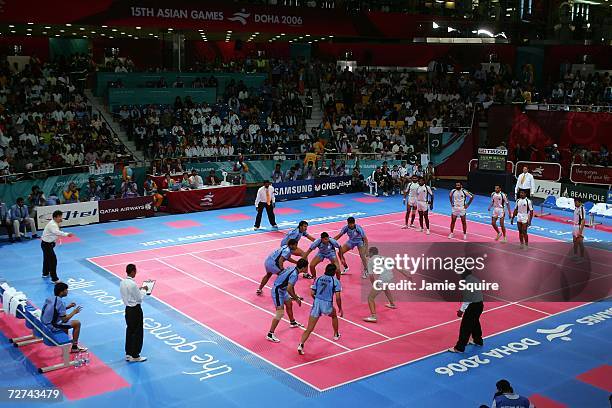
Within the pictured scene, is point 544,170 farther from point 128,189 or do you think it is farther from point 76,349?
point 76,349

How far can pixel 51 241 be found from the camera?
1805 cm

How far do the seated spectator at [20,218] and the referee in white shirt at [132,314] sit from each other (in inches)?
446

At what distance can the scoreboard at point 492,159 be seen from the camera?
32.4 meters

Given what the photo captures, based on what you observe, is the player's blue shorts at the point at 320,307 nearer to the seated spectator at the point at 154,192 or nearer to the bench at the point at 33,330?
the bench at the point at 33,330

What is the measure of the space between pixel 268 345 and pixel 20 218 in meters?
12.6

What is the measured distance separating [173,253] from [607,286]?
Answer: 12.6 meters

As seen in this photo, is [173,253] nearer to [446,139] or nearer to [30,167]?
[30,167]

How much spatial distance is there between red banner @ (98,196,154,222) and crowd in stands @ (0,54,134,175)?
11.9 ft

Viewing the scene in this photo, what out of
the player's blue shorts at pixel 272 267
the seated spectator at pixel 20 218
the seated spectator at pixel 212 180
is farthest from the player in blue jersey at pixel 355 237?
the seated spectator at pixel 212 180

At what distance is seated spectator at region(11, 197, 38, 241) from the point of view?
2294cm

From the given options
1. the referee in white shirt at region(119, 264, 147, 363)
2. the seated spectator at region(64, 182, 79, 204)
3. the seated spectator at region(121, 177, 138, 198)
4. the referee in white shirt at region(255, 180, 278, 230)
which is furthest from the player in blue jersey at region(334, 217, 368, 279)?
the seated spectator at region(64, 182, 79, 204)

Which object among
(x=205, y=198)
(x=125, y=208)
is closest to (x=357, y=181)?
(x=205, y=198)

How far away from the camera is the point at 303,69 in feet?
139

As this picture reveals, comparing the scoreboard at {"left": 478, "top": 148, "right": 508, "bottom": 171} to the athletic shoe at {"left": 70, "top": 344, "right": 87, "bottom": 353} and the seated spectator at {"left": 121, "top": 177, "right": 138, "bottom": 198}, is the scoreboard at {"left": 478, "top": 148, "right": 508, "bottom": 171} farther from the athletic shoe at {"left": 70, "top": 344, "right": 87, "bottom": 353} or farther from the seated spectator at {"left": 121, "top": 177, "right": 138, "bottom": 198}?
the athletic shoe at {"left": 70, "top": 344, "right": 87, "bottom": 353}
